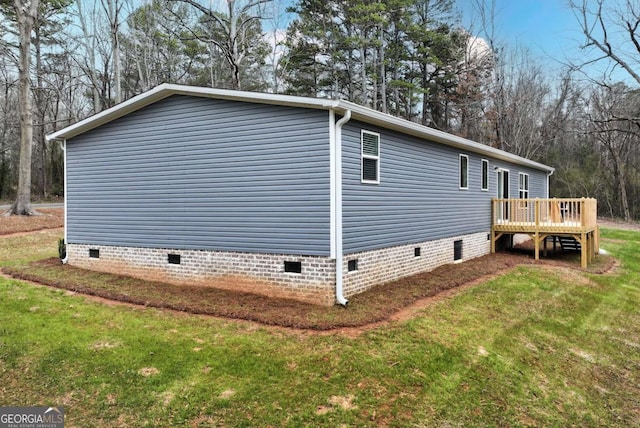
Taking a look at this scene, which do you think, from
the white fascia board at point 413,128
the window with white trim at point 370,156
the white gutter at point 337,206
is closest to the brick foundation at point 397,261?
the white gutter at point 337,206

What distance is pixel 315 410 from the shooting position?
422 centimetres

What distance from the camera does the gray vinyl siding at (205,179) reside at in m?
7.33

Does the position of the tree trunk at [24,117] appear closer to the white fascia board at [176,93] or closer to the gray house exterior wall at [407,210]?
the white fascia board at [176,93]

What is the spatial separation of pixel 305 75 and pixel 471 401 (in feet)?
75.9

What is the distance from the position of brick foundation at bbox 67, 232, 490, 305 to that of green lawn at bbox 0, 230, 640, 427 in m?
1.30

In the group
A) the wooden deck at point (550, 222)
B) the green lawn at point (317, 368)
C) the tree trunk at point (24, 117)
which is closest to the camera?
the green lawn at point (317, 368)

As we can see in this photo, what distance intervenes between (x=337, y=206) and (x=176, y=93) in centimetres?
436

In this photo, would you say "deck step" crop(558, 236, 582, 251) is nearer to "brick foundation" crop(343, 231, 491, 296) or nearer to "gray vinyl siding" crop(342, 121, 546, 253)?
"gray vinyl siding" crop(342, 121, 546, 253)

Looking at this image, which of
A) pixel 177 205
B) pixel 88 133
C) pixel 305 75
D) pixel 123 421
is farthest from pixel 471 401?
pixel 305 75

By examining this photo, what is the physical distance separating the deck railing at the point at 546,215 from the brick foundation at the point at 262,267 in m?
3.94

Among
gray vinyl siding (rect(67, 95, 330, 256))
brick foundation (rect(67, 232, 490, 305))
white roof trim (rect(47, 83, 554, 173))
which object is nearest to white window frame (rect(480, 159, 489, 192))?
white roof trim (rect(47, 83, 554, 173))

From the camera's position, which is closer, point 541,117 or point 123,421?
point 123,421

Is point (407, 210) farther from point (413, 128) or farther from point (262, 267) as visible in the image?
point (262, 267)

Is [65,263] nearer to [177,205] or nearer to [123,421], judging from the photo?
[177,205]
